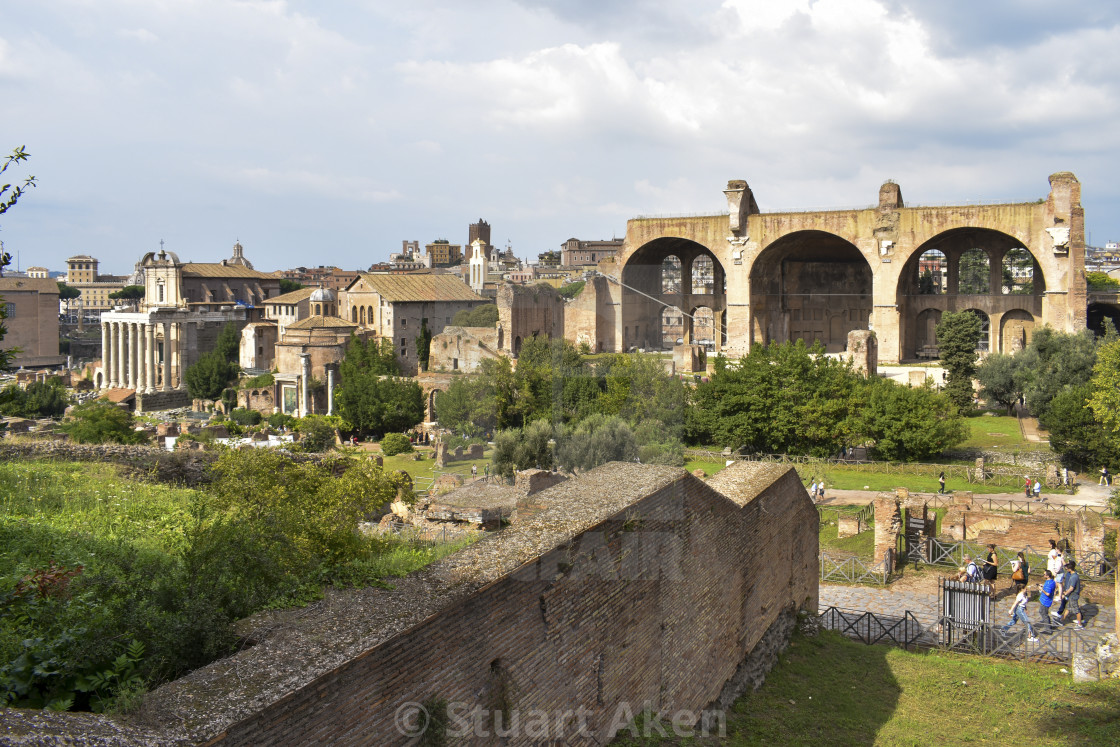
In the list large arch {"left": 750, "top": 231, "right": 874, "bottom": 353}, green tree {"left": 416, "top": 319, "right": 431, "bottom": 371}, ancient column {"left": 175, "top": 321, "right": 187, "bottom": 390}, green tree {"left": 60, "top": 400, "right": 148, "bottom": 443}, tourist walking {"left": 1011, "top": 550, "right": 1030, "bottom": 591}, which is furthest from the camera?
ancient column {"left": 175, "top": 321, "right": 187, "bottom": 390}

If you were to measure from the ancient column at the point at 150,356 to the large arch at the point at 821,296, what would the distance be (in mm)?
37760

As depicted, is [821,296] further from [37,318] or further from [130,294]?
[130,294]

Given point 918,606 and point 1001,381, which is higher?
point 1001,381

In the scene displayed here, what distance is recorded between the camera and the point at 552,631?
215 inches

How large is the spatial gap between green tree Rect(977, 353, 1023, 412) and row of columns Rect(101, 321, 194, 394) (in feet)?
143

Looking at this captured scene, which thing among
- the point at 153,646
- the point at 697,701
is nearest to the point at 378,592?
the point at 153,646

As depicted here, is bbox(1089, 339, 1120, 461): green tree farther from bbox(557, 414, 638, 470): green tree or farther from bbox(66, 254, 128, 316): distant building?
bbox(66, 254, 128, 316): distant building

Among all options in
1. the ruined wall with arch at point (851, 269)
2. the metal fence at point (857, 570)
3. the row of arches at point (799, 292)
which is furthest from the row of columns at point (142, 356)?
the metal fence at point (857, 570)

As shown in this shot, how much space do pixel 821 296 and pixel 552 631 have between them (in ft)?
128

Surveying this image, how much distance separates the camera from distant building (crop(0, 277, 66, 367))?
7500 cm

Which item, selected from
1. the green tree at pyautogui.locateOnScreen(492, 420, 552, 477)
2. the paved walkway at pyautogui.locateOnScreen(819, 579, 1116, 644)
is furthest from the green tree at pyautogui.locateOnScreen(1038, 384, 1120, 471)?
the green tree at pyautogui.locateOnScreen(492, 420, 552, 477)

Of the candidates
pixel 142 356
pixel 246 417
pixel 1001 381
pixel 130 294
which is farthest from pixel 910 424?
pixel 130 294

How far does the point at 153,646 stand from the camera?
4.13 m

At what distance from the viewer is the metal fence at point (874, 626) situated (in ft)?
36.0
